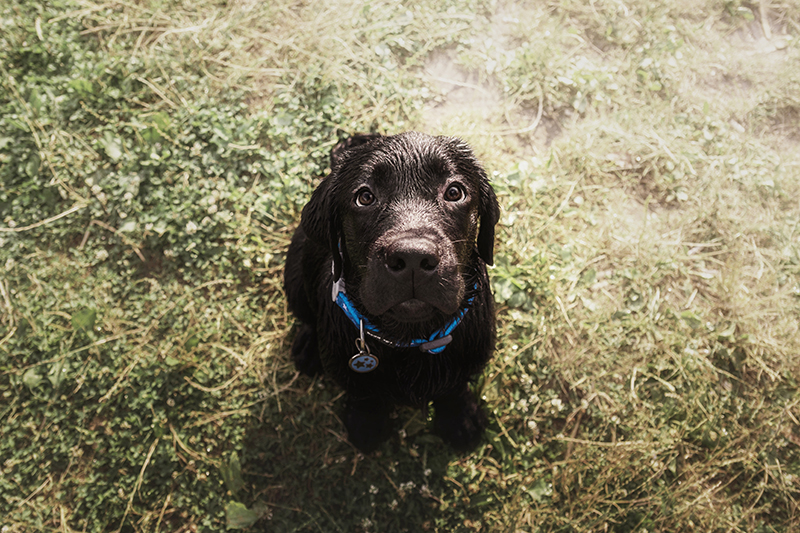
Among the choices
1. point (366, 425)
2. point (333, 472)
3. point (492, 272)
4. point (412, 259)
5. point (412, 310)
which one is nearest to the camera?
point (412, 259)

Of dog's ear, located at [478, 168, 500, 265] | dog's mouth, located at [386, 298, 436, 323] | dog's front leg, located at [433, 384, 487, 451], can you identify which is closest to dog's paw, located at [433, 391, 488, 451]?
dog's front leg, located at [433, 384, 487, 451]

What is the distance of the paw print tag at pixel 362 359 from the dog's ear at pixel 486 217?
2.28 ft

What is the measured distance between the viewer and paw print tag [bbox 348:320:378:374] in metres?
2.22

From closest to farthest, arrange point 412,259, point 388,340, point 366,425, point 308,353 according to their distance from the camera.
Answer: point 412,259
point 388,340
point 366,425
point 308,353

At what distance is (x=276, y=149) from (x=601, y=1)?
127 inches

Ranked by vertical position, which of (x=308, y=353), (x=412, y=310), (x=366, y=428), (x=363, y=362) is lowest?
(x=366, y=428)

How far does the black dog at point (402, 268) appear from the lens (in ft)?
6.14

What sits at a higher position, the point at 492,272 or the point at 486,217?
the point at 486,217

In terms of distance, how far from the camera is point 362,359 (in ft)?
7.34

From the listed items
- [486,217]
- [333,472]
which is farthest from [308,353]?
[486,217]

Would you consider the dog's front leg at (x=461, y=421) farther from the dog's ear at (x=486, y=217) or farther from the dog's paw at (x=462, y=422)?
the dog's ear at (x=486, y=217)

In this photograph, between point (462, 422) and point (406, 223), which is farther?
point (462, 422)

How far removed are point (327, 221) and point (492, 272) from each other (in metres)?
1.52

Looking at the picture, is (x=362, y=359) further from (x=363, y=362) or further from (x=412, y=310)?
(x=412, y=310)
